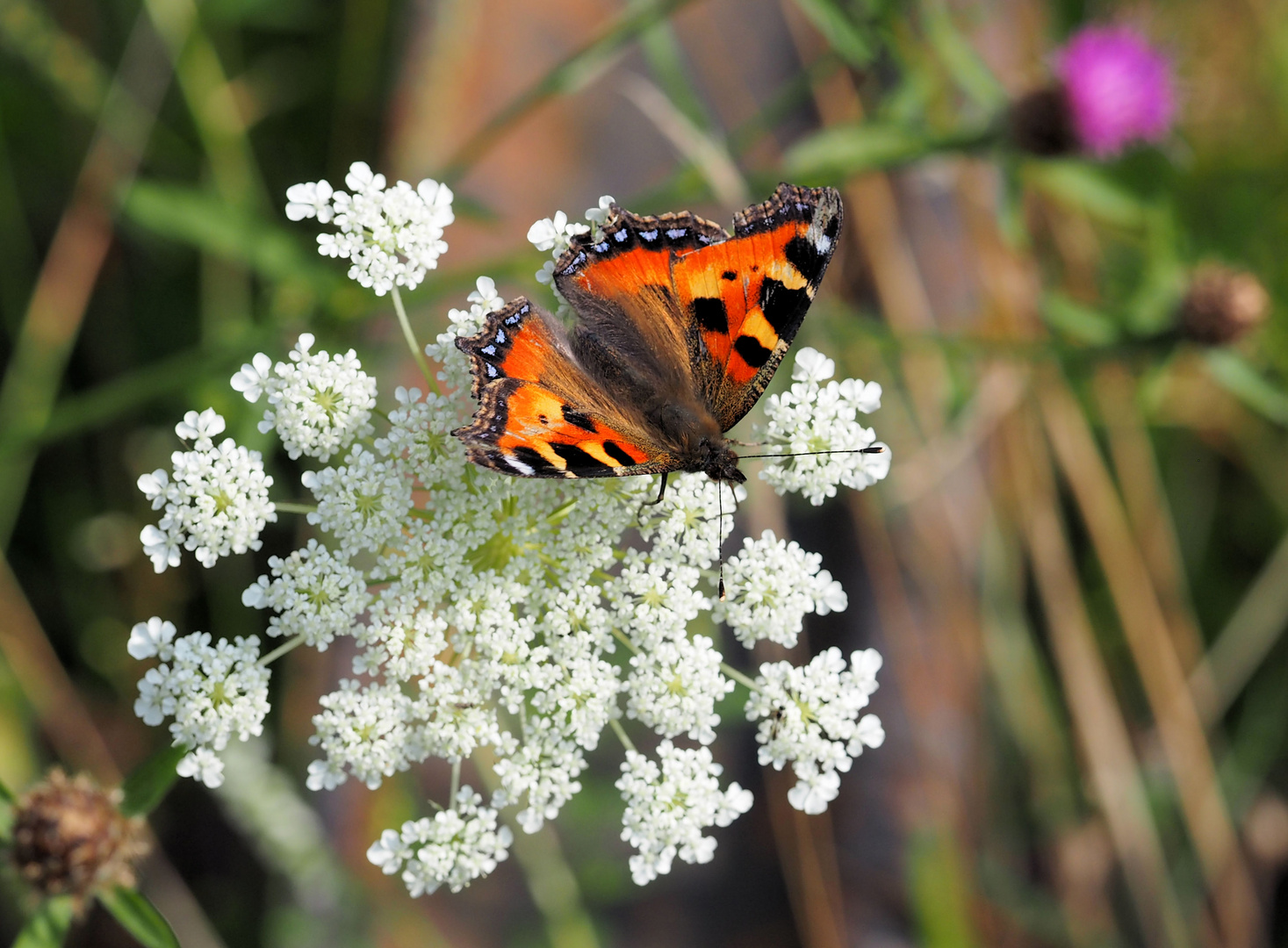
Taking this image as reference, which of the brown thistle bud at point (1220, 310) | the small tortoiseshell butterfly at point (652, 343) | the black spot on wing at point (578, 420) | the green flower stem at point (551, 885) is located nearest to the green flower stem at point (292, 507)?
the small tortoiseshell butterfly at point (652, 343)

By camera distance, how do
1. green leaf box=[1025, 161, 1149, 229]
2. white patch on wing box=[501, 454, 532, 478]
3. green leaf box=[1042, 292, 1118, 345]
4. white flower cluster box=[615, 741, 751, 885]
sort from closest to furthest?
1. white patch on wing box=[501, 454, 532, 478]
2. white flower cluster box=[615, 741, 751, 885]
3. green leaf box=[1042, 292, 1118, 345]
4. green leaf box=[1025, 161, 1149, 229]

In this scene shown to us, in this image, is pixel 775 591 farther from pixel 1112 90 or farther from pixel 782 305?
pixel 1112 90

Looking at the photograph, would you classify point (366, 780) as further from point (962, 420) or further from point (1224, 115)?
point (1224, 115)

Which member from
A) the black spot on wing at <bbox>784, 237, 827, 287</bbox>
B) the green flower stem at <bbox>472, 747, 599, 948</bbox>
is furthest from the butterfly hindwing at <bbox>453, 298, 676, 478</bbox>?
the green flower stem at <bbox>472, 747, 599, 948</bbox>

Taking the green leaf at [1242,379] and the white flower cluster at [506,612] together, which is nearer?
the white flower cluster at [506,612]

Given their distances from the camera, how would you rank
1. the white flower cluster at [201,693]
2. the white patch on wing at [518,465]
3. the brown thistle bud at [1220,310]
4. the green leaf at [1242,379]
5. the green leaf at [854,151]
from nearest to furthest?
1. the white patch on wing at [518,465]
2. the white flower cluster at [201,693]
3. the green leaf at [854,151]
4. the brown thistle bud at [1220,310]
5. the green leaf at [1242,379]

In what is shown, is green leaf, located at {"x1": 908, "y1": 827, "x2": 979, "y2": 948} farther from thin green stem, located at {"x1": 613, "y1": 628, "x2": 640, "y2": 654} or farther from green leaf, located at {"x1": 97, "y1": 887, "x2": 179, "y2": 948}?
green leaf, located at {"x1": 97, "y1": 887, "x2": 179, "y2": 948}

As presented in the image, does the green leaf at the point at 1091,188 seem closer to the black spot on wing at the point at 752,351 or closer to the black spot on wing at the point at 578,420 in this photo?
the black spot on wing at the point at 752,351

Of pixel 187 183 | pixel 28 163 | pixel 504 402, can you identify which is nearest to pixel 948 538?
pixel 504 402
